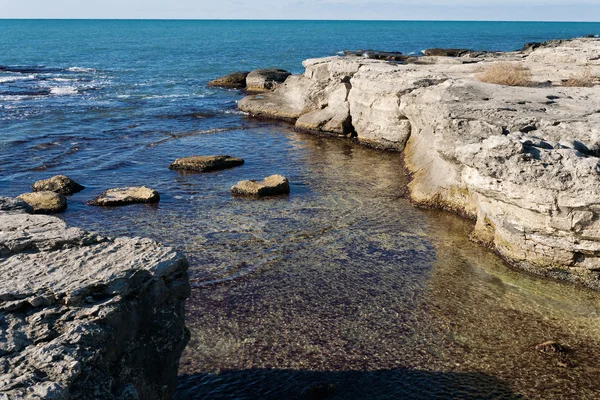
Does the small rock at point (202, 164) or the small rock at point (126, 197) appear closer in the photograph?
the small rock at point (126, 197)

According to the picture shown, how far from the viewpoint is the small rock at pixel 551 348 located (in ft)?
33.9

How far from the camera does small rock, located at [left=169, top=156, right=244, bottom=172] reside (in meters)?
22.4

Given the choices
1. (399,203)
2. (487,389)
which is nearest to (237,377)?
(487,389)

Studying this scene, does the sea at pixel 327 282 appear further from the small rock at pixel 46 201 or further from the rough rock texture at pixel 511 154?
the rough rock texture at pixel 511 154

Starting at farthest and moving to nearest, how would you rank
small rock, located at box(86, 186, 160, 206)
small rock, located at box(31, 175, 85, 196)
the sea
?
1. small rock, located at box(31, 175, 85, 196)
2. small rock, located at box(86, 186, 160, 206)
3. the sea

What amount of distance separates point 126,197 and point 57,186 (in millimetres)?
2694

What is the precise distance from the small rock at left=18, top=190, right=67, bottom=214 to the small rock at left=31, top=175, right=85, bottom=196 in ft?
3.70

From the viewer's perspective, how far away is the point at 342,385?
30.9 ft

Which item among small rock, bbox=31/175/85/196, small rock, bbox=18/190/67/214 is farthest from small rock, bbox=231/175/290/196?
small rock, bbox=31/175/85/196

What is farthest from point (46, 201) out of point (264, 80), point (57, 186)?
point (264, 80)

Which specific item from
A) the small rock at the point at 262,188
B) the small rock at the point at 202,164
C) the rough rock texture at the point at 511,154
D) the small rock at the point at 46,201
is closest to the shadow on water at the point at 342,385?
the rough rock texture at the point at 511,154

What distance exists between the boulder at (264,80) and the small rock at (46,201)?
27.2 meters

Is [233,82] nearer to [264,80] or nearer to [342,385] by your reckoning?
[264,80]

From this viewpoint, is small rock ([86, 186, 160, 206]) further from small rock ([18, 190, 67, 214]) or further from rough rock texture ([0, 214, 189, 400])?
rough rock texture ([0, 214, 189, 400])
